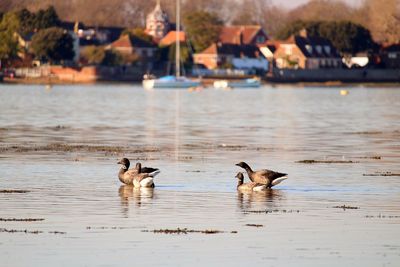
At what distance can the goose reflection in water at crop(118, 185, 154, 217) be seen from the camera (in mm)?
27750

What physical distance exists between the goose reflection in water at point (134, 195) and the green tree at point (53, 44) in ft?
539

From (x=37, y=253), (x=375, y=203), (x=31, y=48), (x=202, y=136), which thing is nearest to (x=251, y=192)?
(x=375, y=203)

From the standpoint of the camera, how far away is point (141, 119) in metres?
75.3

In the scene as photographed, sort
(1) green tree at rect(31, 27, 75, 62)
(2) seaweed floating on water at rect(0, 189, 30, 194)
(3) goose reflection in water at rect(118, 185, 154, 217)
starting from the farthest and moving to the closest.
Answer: (1) green tree at rect(31, 27, 75, 62) < (2) seaweed floating on water at rect(0, 189, 30, 194) < (3) goose reflection in water at rect(118, 185, 154, 217)

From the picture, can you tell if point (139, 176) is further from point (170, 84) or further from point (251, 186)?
point (170, 84)

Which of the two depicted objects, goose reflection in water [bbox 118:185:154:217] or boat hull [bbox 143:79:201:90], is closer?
goose reflection in water [bbox 118:185:154:217]

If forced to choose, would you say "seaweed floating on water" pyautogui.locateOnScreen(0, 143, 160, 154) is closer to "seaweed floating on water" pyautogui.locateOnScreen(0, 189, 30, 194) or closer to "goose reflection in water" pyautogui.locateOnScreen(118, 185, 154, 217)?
"goose reflection in water" pyautogui.locateOnScreen(118, 185, 154, 217)

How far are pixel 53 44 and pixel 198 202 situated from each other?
169 m

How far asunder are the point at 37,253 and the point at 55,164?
17672 mm

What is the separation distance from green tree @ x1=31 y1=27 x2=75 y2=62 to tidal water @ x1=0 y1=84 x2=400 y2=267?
13776 cm

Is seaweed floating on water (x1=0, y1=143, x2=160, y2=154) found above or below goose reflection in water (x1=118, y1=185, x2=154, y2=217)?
above

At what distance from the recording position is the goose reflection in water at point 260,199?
1077 inches

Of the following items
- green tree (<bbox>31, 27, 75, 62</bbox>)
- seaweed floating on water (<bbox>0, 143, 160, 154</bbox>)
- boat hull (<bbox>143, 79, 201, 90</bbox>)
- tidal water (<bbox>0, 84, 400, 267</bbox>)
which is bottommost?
tidal water (<bbox>0, 84, 400, 267</bbox>)

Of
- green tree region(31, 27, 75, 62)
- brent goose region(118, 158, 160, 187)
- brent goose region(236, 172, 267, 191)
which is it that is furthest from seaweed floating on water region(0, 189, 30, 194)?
green tree region(31, 27, 75, 62)
